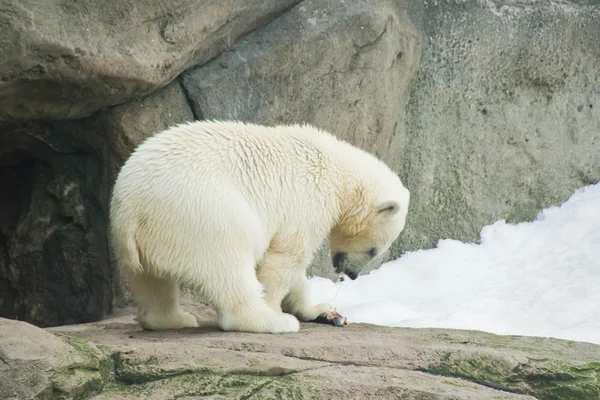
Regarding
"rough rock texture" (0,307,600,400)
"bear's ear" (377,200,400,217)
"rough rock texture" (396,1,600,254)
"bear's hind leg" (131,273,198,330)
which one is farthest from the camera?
"rough rock texture" (396,1,600,254)

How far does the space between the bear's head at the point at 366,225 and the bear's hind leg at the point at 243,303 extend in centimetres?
90

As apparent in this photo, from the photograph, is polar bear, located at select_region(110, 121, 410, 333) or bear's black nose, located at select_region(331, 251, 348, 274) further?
bear's black nose, located at select_region(331, 251, 348, 274)

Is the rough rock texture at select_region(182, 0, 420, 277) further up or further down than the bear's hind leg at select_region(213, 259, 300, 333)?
further up

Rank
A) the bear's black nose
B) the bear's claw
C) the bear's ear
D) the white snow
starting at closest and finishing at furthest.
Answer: the bear's ear
the bear's claw
the bear's black nose
the white snow

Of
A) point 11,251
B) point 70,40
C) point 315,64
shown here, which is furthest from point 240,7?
point 11,251

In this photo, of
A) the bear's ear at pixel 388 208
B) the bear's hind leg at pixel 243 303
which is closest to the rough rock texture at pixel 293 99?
the bear's ear at pixel 388 208

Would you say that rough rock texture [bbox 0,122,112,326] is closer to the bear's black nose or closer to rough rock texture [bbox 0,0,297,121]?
rough rock texture [bbox 0,0,297,121]

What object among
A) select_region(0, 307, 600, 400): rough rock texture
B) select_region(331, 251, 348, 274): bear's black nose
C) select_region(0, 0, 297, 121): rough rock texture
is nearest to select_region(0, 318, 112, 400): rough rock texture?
select_region(0, 307, 600, 400): rough rock texture

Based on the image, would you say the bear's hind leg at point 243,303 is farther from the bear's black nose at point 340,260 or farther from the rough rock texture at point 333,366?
the bear's black nose at point 340,260

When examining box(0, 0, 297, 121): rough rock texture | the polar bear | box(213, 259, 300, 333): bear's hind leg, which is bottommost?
box(213, 259, 300, 333): bear's hind leg

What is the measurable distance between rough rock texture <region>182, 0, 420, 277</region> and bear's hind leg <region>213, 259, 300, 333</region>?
1.79 m

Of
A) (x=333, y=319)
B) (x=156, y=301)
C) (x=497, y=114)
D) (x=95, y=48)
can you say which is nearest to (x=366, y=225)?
(x=333, y=319)

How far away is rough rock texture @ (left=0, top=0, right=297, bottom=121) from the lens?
517 centimetres

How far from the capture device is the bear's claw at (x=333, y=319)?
5582 millimetres
